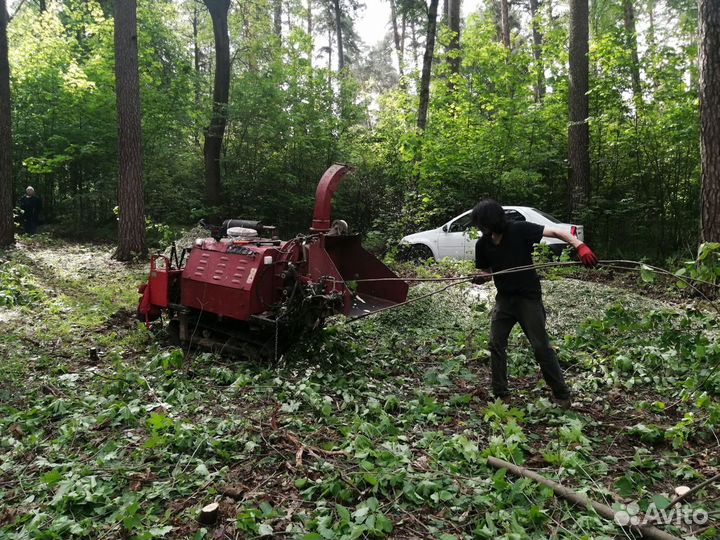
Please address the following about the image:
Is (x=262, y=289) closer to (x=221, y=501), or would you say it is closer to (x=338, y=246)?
(x=338, y=246)

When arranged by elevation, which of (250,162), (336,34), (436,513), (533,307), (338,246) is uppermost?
(336,34)

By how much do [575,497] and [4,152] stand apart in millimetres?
13407

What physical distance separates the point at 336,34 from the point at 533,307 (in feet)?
90.6

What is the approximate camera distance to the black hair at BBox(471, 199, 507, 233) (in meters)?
4.36

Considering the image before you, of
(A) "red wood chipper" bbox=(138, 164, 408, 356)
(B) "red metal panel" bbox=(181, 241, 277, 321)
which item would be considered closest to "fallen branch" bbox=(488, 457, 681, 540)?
(A) "red wood chipper" bbox=(138, 164, 408, 356)

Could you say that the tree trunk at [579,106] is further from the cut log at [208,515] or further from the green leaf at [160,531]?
the green leaf at [160,531]

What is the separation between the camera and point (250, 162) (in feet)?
52.5

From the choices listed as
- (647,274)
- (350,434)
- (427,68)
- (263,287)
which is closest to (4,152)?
(263,287)

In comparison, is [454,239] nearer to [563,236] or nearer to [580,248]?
[563,236]

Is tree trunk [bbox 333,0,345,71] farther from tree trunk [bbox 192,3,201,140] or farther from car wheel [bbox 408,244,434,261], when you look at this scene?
car wheel [bbox 408,244,434,261]

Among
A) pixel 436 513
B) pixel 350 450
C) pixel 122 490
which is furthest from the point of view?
pixel 350 450

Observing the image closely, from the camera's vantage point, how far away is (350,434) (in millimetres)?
3746

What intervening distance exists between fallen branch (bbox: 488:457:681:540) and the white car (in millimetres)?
7987

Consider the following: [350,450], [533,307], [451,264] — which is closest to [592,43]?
[451,264]
